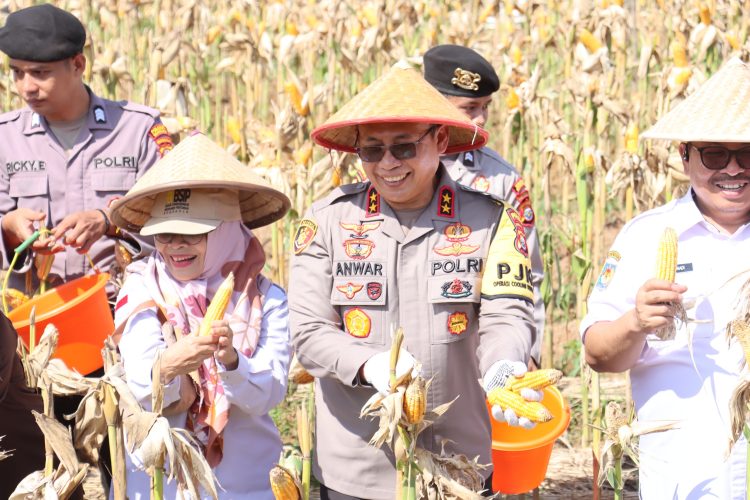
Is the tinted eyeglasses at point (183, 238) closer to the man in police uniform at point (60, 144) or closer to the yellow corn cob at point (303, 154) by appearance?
the man in police uniform at point (60, 144)

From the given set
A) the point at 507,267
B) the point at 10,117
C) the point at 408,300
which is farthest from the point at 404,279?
the point at 10,117

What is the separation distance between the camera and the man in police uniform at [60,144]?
417 centimetres

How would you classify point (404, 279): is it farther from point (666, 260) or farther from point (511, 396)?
point (666, 260)

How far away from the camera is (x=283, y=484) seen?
286 cm

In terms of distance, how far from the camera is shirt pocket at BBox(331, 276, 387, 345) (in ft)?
9.91

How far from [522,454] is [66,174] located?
1903mm

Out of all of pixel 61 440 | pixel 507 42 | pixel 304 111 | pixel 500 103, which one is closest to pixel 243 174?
pixel 61 440

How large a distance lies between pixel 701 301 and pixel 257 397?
1.10 meters

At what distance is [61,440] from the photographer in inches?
102

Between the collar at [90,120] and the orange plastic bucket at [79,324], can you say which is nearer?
the orange plastic bucket at [79,324]

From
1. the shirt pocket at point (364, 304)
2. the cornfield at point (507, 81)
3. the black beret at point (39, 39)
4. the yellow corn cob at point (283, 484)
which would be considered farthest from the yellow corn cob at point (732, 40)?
the yellow corn cob at point (283, 484)

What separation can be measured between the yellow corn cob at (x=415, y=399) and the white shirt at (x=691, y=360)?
60 centimetres

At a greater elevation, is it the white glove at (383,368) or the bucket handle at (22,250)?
the white glove at (383,368)

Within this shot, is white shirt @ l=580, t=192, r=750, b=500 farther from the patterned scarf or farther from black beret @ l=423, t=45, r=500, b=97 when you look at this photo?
black beret @ l=423, t=45, r=500, b=97
